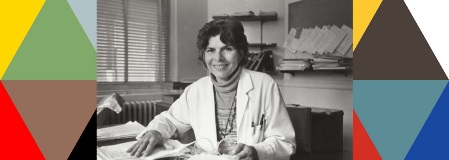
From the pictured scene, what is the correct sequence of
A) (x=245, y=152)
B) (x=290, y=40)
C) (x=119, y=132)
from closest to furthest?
(x=245, y=152), (x=119, y=132), (x=290, y=40)

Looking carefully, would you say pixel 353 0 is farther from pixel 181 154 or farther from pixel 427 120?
pixel 181 154

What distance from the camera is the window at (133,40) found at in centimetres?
246

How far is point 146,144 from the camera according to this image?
942 mm

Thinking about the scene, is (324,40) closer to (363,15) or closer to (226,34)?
(226,34)

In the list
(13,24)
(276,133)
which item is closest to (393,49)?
(276,133)

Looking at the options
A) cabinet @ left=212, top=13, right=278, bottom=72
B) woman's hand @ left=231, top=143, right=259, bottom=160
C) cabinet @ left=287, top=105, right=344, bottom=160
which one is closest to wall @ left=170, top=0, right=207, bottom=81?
cabinet @ left=212, top=13, right=278, bottom=72

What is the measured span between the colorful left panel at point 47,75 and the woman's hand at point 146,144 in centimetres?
17

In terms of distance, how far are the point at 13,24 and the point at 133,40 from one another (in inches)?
83.2

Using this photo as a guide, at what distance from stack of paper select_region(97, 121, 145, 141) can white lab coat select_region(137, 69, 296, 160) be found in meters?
0.09

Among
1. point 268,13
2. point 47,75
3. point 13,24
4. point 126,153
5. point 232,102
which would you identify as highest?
point 268,13

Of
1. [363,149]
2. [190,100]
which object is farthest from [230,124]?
[363,149]

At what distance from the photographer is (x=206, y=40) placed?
1080 mm

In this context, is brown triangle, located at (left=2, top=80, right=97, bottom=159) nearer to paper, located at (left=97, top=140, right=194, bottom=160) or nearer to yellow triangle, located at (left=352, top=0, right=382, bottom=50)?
paper, located at (left=97, top=140, right=194, bottom=160)

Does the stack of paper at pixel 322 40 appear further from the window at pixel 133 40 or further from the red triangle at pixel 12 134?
the red triangle at pixel 12 134
